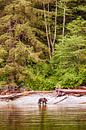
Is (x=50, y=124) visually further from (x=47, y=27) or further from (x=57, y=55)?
(x=47, y=27)

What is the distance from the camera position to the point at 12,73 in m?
38.7

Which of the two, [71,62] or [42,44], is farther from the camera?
[42,44]

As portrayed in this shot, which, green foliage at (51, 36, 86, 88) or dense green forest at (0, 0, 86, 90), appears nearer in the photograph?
green foliage at (51, 36, 86, 88)

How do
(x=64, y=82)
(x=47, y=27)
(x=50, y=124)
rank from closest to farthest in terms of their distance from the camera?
1. (x=50, y=124)
2. (x=64, y=82)
3. (x=47, y=27)

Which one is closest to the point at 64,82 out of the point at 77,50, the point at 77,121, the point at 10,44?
the point at 77,50

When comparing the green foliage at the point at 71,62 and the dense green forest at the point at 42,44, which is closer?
the green foliage at the point at 71,62

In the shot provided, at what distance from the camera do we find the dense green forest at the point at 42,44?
3803 cm

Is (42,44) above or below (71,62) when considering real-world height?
above

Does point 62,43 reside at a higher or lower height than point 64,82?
higher

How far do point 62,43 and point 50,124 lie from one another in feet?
73.5

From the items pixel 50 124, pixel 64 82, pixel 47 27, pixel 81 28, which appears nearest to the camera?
pixel 50 124

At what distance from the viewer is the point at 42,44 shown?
40.3 meters

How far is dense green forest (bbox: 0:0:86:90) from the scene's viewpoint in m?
38.0

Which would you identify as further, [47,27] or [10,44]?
[47,27]
